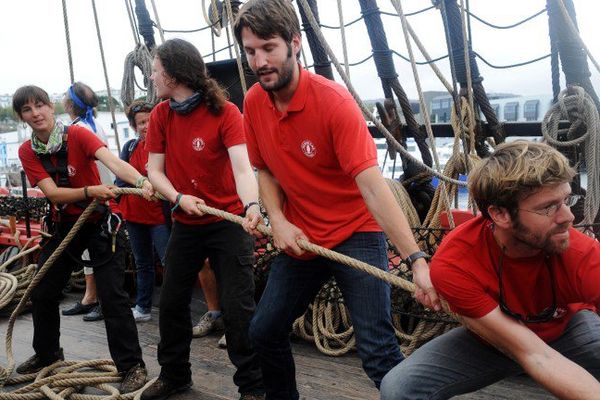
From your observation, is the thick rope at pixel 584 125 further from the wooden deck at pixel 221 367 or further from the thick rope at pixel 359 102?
the wooden deck at pixel 221 367

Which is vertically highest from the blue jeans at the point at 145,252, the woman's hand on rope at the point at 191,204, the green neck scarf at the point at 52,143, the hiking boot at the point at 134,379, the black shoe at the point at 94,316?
the green neck scarf at the point at 52,143

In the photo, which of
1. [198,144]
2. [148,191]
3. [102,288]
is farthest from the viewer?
[102,288]

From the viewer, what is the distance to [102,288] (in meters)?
3.12

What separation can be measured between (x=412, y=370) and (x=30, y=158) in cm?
223

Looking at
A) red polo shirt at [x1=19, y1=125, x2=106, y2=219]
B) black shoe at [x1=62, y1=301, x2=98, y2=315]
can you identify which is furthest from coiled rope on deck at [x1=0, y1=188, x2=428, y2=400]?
black shoe at [x1=62, y1=301, x2=98, y2=315]

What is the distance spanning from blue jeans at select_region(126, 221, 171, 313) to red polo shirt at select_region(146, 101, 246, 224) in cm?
Result: 134

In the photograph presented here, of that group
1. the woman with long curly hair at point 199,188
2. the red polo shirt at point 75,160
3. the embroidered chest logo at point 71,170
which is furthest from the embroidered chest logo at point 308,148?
the embroidered chest logo at point 71,170

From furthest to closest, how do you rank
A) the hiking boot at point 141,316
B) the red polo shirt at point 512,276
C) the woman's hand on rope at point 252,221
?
the hiking boot at point 141,316, the woman's hand on rope at point 252,221, the red polo shirt at point 512,276

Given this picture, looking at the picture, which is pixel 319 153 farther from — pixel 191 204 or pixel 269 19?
pixel 191 204

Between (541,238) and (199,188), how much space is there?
1.60 m

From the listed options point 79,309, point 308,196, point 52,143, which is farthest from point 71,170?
point 79,309

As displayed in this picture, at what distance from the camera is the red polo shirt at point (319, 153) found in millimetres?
2088

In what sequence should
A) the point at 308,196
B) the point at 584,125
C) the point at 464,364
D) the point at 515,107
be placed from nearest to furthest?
1. the point at 464,364
2. the point at 308,196
3. the point at 584,125
4. the point at 515,107

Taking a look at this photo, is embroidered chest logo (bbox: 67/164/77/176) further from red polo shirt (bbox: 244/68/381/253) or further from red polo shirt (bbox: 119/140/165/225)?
red polo shirt (bbox: 244/68/381/253)
